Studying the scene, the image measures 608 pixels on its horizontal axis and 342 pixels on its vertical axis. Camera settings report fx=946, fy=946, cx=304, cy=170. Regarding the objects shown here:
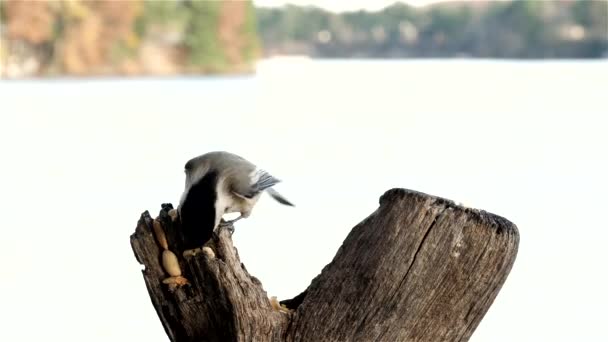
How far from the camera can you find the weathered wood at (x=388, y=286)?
1448 mm

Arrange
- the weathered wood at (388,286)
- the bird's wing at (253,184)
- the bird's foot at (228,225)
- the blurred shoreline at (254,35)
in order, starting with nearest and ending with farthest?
the weathered wood at (388,286) < the bird's foot at (228,225) < the bird's wing at (253,184) < the blurred shoreline at (254,35)

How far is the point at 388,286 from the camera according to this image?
1.46m

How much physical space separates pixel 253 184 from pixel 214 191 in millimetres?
226

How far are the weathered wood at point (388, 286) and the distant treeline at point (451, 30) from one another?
5.83 metres

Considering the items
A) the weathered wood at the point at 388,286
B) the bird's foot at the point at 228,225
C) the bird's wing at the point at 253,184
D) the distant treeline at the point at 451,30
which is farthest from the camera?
the distant treeline at the point at 451,30

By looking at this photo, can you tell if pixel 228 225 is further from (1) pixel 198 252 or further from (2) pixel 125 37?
(2) pixel 125 37

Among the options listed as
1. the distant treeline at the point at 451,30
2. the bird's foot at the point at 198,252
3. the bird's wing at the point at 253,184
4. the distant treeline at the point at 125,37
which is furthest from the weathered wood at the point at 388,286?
the distant treeline at the point at 125,37

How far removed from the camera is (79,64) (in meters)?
10.4

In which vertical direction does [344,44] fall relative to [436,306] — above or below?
above

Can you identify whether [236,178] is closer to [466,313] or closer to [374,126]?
[466,313]

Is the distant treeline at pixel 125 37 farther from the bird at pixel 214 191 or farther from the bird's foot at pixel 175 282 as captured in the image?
the bird's foot at pixel 175 282

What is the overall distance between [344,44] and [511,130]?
106 inches

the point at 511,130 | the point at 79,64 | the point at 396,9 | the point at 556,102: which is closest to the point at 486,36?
the point at 396,9

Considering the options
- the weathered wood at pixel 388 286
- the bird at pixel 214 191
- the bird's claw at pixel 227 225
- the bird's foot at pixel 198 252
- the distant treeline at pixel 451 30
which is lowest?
the weathered wood at pixel 388 286
